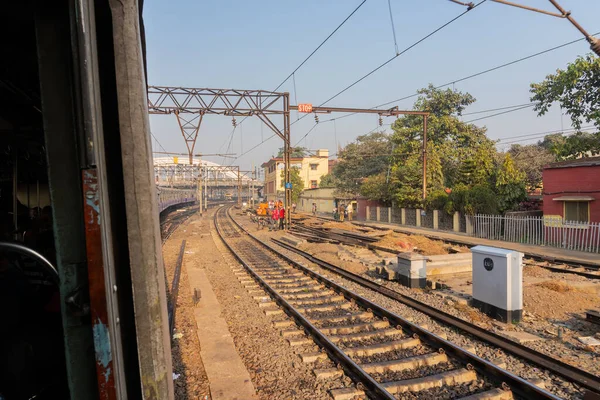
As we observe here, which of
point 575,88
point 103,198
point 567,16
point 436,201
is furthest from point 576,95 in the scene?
point 103,198

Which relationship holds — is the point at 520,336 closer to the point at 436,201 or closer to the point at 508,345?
the point at 508,345

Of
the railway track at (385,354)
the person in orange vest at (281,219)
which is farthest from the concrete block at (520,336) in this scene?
the person in orange vest at (281,219)

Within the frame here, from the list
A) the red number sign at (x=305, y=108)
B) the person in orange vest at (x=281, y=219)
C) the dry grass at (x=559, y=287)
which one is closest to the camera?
the dry grass at (x=559, y=287)

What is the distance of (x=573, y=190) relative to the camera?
16.8m

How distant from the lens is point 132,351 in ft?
5.09

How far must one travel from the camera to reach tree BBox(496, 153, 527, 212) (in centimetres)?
2077

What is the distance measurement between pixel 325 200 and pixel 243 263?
3537 cm

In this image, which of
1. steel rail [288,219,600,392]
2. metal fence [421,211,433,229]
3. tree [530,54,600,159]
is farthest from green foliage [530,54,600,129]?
steel rail [288,219,600,392]

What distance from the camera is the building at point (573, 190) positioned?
16.0 m

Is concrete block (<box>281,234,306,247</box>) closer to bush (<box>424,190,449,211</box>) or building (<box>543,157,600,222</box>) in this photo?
building (<box>543,157,600,222</box>)

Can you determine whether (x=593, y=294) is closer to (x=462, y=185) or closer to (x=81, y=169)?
(x=81, y=169)

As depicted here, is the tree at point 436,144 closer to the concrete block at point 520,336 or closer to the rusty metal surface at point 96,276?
the concrete block at point 520,336

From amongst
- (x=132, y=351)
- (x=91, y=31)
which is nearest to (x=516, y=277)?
(x=132, y=351)

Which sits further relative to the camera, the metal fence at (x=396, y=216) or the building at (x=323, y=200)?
the building at (x=323, y=200)
